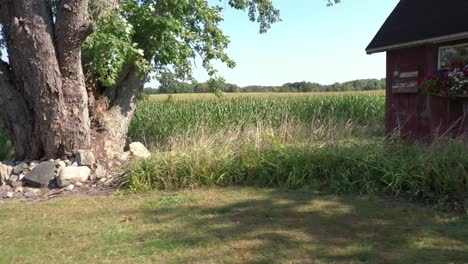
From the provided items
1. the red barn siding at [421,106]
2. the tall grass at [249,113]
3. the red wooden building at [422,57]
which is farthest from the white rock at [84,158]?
the red barn siding at [421,106]

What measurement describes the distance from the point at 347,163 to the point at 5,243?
4.72 m

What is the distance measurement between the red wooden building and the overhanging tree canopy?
196 inches

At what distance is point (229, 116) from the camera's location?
1652 cm

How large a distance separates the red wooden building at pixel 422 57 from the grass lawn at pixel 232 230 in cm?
345

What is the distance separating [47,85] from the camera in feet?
23.7

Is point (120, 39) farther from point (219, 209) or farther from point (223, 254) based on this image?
point (223, 254)

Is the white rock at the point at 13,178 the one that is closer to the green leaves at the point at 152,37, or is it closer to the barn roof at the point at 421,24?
the green leaves at the point at 152,37

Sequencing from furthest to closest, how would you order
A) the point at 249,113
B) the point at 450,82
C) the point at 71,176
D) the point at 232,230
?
1. the point at 249,113
2. the point at 450,82
3. the point at 71,176
4. the point at 232,230

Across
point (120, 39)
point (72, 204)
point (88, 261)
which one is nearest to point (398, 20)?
point (120, 39)

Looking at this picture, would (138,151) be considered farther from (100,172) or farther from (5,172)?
(5,172)

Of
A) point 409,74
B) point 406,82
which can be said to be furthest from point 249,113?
point 409,74

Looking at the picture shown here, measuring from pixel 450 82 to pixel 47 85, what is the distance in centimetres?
757

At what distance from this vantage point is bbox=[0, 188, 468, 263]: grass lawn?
402 cm

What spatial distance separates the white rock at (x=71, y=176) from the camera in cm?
718
